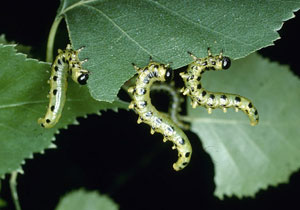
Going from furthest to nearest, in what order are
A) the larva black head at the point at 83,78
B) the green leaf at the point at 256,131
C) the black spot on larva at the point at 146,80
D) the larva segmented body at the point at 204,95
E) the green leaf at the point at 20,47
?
the green leaf at the point at 256,131, the green leaf at the point at 20,47, the larva segmented body at the point at 204,95, the black spot on larva at the point at 146,80, the larva black head at the point at 83,78

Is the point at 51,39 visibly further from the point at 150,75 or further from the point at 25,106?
the point at 150,75

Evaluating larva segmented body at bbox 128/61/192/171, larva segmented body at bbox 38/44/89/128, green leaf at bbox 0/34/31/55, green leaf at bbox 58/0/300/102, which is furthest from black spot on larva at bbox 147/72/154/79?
green leaf at bbox 0/34/31/55

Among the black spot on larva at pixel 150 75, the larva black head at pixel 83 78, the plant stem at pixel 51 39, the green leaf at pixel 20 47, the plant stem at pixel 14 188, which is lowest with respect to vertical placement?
the black spot on larva at pixel 150 75

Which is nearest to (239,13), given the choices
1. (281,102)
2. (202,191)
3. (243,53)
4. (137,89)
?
(243,53)

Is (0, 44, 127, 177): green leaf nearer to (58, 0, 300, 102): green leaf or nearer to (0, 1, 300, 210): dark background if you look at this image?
(58, 0, 300, 102): green leaf

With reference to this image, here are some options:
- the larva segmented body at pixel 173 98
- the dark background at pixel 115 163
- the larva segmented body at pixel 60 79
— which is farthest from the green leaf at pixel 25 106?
the larva segmented body at pixel 173 98

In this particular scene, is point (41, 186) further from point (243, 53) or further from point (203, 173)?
point (243, 53)

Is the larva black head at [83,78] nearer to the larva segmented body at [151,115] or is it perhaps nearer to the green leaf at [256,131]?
the larva segmented body at [151,115]
